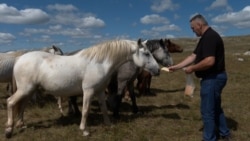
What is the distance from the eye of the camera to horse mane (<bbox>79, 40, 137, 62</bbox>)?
322 inches

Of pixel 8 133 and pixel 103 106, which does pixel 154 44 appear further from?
pixel 8 133

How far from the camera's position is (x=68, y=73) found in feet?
26.3

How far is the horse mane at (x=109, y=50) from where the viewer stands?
8.18 metres

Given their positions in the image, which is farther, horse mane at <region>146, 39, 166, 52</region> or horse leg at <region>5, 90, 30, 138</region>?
horse mane at <region>146, 39, 166, 52</region>

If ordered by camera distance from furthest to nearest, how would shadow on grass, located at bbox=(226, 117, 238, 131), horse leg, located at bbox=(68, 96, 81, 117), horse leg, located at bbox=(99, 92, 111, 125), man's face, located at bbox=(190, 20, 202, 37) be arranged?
1. horse leg, located at bbox=(68, 96, 81, 117)
2. horse leg, located at bbox=(99, 92, 111, 125)
3. shadow on grass, located at bbox=(226, 117, 238, 131)
4. man's face, located at bbox=(190, 20, 202, 37)

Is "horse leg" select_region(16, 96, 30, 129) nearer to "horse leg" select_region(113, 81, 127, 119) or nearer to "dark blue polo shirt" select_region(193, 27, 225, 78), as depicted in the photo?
"horse leg" select_region(113, 81, 127, 119)

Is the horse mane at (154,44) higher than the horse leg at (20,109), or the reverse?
the horse mane at (154,44)

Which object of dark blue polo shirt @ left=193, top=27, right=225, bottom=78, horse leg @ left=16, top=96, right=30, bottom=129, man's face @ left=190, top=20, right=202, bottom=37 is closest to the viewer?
dark blue polo shirt @ left=193, top=27, right=225, bottom=78

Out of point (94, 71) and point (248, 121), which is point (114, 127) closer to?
point (94, 71)

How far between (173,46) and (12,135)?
8835 millimetres

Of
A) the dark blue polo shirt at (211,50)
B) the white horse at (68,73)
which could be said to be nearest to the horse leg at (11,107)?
the white horse at (68,73)

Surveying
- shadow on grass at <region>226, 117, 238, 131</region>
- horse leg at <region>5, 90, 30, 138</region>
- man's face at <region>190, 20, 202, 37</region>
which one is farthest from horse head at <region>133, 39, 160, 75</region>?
horse leg at <region>5, 90, 30, 138</region>

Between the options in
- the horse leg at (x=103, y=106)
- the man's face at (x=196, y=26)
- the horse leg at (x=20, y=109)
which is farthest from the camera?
the horse leg at (x=103, y=106)

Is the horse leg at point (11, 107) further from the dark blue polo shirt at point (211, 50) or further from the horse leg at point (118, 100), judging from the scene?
the dark blue polo shirt at point (211, 50)
